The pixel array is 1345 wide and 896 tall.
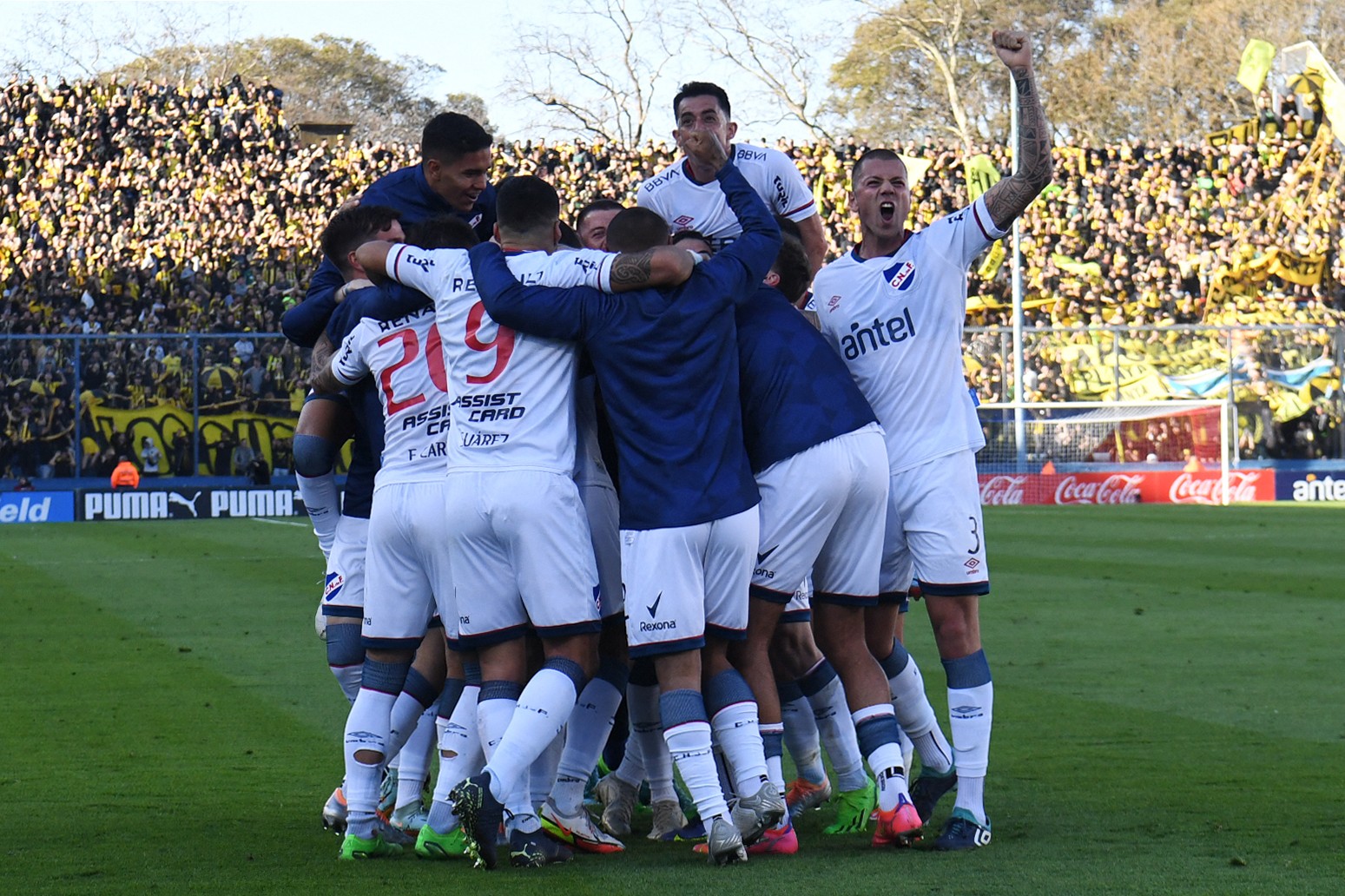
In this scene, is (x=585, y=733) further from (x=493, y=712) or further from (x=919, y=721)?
(x=919, y=721)

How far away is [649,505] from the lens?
17.4 ft

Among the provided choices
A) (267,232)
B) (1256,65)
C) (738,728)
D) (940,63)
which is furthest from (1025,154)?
(940,63)

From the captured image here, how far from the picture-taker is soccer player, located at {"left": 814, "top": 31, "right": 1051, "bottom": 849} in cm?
567

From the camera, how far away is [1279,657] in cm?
1056

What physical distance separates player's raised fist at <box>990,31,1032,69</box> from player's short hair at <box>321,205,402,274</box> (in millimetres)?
2201

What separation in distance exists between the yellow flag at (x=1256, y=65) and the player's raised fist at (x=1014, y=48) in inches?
1457

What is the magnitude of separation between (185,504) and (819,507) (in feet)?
78.6

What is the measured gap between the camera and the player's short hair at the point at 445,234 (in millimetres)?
5742

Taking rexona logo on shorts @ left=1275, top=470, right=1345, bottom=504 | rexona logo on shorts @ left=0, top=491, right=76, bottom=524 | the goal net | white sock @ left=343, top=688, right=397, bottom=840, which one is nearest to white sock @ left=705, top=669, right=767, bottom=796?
white sock @ left=343, top=688, right=397, bottom=840

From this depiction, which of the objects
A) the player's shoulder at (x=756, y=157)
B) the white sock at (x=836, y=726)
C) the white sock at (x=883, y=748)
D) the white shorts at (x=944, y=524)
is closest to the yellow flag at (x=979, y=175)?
the player's shoulder at (x=756, y=157)

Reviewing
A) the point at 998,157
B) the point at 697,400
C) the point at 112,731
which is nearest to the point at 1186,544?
the point at 112,731

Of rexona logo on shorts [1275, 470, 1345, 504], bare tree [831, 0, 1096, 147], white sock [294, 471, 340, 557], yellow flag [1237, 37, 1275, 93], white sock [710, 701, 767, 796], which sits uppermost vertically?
bare tree [831, 0, 1096, 147]

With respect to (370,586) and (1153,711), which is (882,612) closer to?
(370,586)

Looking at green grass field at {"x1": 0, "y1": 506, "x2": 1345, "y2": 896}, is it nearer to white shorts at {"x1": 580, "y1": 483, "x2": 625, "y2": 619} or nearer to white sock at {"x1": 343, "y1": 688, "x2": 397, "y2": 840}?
white sock at {"x1": 343, "y1": 688, "x2": 397, "y2": 840}
